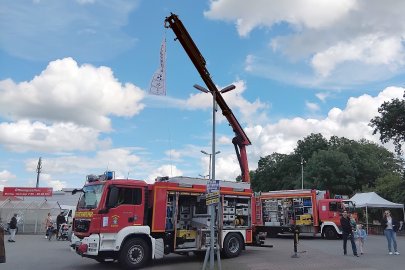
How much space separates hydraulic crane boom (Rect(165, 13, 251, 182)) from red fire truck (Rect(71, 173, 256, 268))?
405 cm

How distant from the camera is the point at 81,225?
47.2 ft

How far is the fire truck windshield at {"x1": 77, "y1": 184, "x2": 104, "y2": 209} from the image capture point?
14.2m

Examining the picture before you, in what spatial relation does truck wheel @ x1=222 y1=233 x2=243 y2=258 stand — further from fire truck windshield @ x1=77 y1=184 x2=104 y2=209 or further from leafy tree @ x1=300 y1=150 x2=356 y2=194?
leafy tree @ x1=300 y1=150 x2=356 y2=194

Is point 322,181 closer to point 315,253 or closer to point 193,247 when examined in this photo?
point 315,253

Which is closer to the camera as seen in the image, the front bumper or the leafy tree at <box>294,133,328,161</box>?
the front bumper

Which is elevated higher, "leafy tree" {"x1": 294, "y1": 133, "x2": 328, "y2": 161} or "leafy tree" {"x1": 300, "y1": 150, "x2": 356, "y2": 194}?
"leafy tree" {"x1": 294, "y1": 133, "x2": 328, "y2": 161}

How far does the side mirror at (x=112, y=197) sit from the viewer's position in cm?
1401

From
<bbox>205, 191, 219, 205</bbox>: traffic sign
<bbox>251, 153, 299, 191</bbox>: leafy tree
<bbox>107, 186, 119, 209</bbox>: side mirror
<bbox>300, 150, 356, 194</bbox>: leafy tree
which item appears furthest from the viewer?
<bbox>251, 153, 299, 191</bbox>: leafy tree

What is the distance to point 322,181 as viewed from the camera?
186 ft

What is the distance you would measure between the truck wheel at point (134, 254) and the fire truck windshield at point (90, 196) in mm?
1683

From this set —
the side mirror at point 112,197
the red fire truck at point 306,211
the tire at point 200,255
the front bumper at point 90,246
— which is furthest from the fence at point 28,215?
the side mirror at point 112,197

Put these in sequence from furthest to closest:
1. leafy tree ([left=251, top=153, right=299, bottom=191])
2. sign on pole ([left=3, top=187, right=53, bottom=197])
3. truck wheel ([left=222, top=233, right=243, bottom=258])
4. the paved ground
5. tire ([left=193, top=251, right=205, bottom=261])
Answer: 1. leafy tree ([left=251, top=153, right=299, bottom=191])
2. sign on pole ([left=3, top=187, right=53, bottom=197])
3. tire ([left=193, top=251, right=205, bottom=261])
4. truck wheel ([left=222, top=233, right=243, bottom=258])
5. the paved ground

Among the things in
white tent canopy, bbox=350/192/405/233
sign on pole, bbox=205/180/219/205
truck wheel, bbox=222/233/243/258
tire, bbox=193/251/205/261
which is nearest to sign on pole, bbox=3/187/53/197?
white tent canopy, bbox=350/192/405/233

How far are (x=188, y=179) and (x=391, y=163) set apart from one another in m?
73.7
